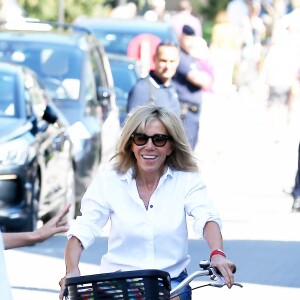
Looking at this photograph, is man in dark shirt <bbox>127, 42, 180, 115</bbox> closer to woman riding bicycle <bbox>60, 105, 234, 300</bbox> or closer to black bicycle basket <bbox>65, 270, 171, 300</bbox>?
woman riding bicycle <bbox>60, 105, 234, 300</bbox>

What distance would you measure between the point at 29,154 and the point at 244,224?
289 cm

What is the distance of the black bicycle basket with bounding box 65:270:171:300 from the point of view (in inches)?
183

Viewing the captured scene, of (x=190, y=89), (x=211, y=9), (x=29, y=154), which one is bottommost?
(x=211, y=9)

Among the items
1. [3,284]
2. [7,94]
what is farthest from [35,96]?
[3,284]

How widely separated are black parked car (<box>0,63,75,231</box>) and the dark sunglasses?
604 cm

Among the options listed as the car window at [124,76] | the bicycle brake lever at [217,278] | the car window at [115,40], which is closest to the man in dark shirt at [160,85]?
the car window at [124,76]

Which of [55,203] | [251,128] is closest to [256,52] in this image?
[251,128]

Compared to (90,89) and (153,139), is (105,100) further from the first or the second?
(153,139)

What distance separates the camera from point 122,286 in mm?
4672

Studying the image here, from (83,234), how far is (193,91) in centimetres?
992

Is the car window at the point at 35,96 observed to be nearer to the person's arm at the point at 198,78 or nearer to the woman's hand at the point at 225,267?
the person's arm at the point at 198,78

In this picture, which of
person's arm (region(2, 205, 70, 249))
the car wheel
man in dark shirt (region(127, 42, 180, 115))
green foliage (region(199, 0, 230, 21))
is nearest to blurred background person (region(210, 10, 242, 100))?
man in dark shirt (region(127, 42, 180, 115))

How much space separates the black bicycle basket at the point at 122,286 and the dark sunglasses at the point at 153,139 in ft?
3.78

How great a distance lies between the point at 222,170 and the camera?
65.7 ft
